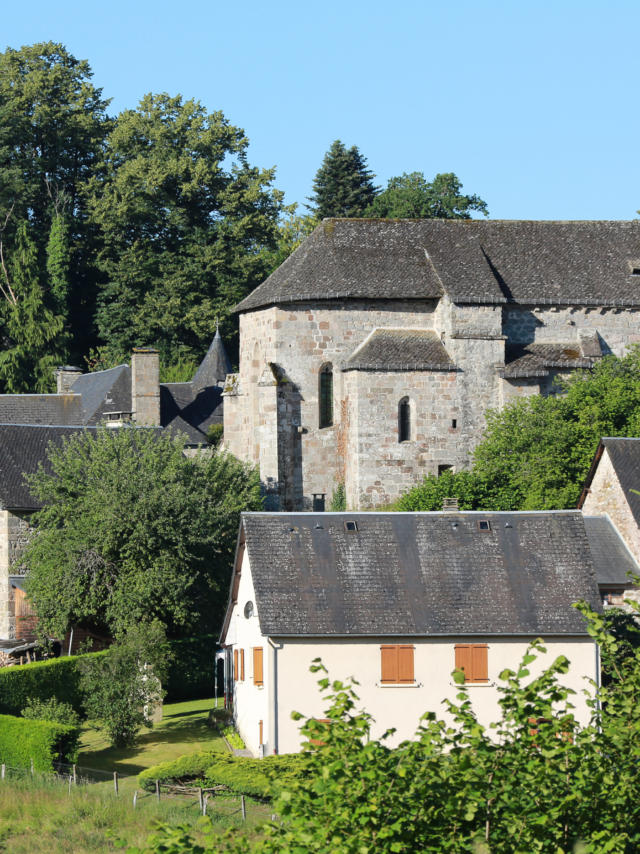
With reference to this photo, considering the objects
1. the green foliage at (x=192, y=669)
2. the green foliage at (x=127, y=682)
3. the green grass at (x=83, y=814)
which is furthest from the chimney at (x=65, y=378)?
the green grass at (x=83, y=814)

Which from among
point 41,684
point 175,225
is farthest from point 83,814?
point 175,225

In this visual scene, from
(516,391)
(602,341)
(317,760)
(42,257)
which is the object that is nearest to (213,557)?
(516,391)

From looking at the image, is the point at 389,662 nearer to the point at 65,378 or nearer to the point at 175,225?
the point at 65,378

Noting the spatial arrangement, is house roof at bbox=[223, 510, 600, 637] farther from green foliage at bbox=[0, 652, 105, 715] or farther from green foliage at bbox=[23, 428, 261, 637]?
green foliage at bbox=[23, 428, 261, 637]

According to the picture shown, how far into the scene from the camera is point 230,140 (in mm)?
73062

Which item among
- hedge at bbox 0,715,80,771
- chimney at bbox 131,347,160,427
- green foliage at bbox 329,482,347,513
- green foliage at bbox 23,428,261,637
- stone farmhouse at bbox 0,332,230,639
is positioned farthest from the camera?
chimney at bbox 131,347,160,427

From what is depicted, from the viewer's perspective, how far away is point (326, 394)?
152 feet

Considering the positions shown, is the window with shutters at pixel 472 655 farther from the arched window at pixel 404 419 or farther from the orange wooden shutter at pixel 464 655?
the arched window at pixel 404 419

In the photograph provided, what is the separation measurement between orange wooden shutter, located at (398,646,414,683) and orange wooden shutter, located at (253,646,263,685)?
2.78 metres

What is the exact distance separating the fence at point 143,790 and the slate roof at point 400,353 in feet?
66.1

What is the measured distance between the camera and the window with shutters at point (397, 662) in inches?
1127

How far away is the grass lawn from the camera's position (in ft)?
95.1

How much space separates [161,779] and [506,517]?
10258 millimetres

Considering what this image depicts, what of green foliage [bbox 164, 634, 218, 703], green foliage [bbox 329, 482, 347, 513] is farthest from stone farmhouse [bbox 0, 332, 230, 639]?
green foliage [bbox 164, 634, 218, 703]
